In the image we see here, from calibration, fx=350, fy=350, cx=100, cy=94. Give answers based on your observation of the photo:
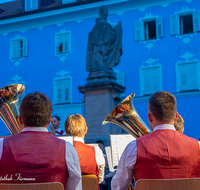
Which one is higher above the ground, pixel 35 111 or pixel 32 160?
pixel 35 111

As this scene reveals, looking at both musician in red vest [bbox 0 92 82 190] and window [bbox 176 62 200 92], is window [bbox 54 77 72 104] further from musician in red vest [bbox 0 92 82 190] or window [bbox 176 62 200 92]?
musician in red vest [bbox 0 92 82 190]

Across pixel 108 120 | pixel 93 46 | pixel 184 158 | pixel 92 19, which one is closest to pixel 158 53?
pixel 92 19

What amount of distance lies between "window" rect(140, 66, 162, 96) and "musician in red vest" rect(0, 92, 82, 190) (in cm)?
1720

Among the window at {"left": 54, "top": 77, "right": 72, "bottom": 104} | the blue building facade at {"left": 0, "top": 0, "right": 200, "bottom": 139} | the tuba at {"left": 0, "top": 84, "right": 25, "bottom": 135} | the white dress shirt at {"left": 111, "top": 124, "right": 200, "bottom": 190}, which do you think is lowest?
the white dress shirt at {"left": 111, "top": 124, "right": 200, "bottom": 190}

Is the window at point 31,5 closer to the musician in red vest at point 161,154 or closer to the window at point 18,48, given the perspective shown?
the window at point 18,48

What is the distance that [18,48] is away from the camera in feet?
75.3

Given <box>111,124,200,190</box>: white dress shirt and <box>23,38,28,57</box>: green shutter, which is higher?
<box>23,38,28,57</box>: green shutter

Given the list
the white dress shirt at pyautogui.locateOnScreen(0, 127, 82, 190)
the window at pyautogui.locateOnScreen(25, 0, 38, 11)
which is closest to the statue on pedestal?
the white dress shirt at pyautogui.locateOnScreen(0, 127, 82, 190)

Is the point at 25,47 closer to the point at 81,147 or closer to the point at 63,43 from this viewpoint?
the point at 63,43

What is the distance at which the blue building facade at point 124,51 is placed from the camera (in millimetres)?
18828

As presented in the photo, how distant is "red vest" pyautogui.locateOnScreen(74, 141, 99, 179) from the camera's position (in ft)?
11.7

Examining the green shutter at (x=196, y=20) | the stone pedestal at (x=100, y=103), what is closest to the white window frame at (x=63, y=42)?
the green shutter at (x=196, y=20)

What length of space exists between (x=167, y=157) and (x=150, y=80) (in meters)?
17.3

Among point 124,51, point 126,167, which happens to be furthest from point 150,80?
point 126,167
